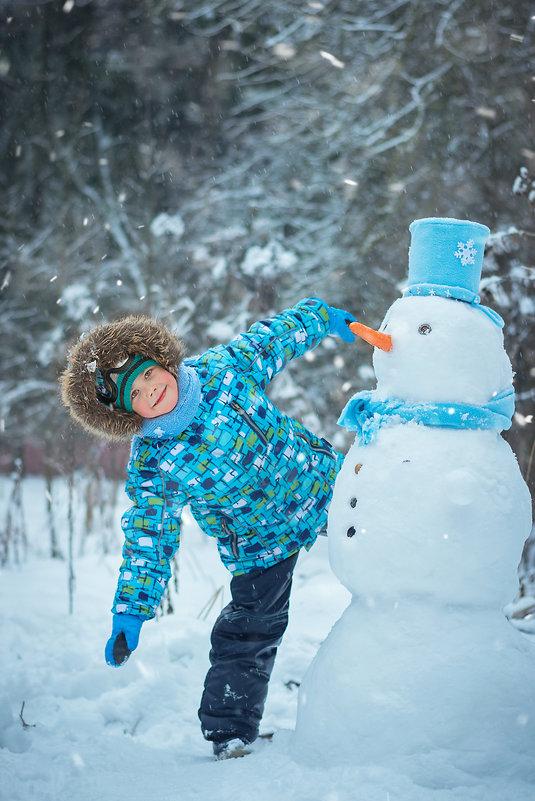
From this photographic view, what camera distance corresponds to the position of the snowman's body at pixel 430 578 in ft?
5.07

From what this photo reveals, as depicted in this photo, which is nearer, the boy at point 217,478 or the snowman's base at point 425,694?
the snowman's base at point 425,694

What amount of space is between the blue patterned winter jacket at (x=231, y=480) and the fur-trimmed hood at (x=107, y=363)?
0.43 ft

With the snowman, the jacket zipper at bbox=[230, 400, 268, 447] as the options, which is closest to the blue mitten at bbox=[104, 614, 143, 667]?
the snowman

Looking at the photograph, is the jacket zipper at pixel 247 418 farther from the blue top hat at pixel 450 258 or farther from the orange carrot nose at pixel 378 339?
the blue top hat at pixel 450 258

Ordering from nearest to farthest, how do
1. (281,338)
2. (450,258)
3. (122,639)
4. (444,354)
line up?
(444,354), (450,258), (122,639), (281,338)

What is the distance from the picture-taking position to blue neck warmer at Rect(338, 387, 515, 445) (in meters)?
1.72

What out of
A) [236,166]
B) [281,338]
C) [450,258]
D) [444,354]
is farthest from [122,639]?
[236,166]

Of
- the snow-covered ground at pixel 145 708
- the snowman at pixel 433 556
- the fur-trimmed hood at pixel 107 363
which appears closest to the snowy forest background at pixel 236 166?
the snow-covered ground at pixel 145 708

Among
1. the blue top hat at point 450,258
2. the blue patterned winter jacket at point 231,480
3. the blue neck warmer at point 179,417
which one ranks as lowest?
the blue patterned winter jacket at point 231,480

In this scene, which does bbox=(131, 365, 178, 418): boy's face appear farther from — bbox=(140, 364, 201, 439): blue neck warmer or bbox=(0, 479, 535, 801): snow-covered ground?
bbox=(0, 479, 535, 801): snow-covered ground

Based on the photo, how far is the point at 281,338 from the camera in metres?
2.35

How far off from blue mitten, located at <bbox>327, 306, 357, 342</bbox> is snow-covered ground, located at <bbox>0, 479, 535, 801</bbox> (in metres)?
0.78

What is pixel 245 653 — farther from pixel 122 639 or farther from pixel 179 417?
pixel 179 417

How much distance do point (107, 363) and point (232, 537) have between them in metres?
0.73
